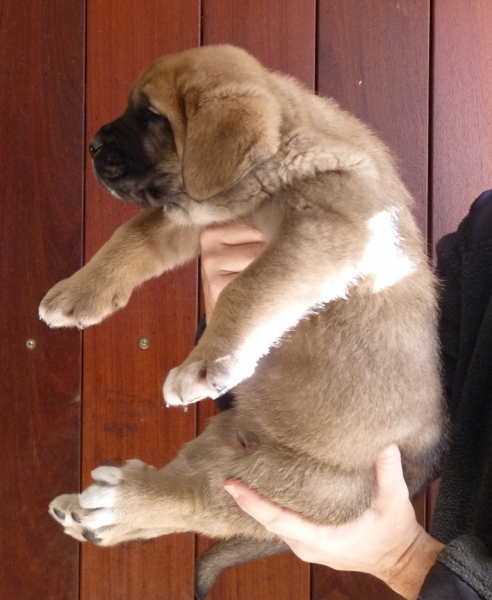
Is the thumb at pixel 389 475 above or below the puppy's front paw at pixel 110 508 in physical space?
above

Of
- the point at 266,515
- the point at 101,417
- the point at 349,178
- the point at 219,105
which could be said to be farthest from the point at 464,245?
the point at 101,417

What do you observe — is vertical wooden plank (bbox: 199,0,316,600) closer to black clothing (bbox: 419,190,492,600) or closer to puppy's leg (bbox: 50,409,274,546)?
black clothing (bbox: 419,190,492,600)

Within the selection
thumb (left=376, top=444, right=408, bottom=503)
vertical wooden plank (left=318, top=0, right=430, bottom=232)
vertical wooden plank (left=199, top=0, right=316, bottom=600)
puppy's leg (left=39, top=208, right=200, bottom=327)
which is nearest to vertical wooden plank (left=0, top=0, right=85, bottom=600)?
vertical wooden plank (left=199, top=0, right=316, bottom=600)

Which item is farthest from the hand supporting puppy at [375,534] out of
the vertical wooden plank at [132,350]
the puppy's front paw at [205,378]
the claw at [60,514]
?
the vertical wooden plank at [132,350]

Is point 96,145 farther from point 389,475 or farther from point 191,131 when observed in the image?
point 389,475

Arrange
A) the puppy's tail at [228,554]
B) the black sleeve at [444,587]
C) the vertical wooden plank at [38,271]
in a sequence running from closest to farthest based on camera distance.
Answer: the black sleeve at [444,587], the puppy's tail at [228,554], the vertical wooden plank at [38,271]

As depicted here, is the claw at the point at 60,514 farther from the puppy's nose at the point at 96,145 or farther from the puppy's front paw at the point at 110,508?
the puppy's nose at the point at 96,145
